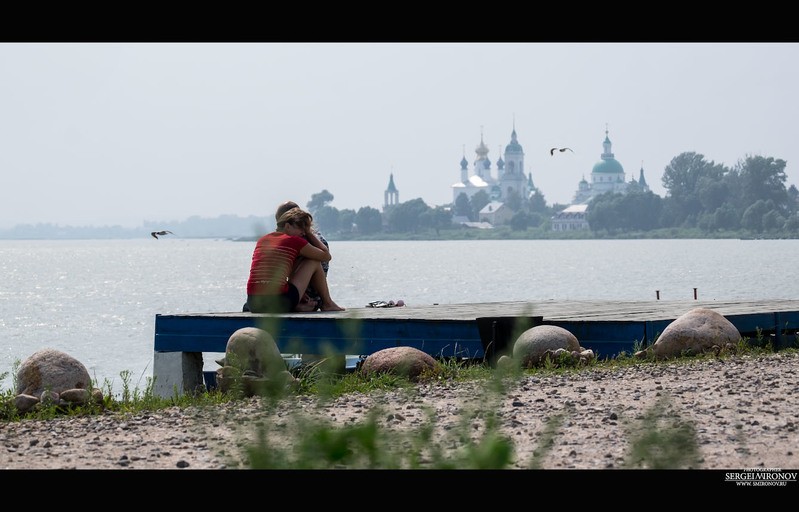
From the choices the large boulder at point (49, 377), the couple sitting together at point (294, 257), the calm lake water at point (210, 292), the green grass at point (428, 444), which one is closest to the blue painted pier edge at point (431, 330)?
the couple sitting together at point (294, 257)

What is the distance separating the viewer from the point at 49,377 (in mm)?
8422

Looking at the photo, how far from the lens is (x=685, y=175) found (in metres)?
188

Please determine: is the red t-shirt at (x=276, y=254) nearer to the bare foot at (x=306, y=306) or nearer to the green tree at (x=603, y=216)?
the bare foot at (x=306, y=306)

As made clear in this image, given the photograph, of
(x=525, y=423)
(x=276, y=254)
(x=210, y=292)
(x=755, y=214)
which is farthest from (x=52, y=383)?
(x=755, y=214)

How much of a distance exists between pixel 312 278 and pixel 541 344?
2457 millimetres

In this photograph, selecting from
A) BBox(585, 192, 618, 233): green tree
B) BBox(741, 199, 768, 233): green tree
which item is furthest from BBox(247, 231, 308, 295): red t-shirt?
BBox(585, 192, 618, 233): green tree

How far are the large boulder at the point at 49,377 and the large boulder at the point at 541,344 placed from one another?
316 cm

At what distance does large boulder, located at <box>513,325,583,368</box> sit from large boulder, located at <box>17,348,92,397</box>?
10.4 ft

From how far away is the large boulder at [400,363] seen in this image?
30.0 ft

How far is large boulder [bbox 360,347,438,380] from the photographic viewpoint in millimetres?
9141
